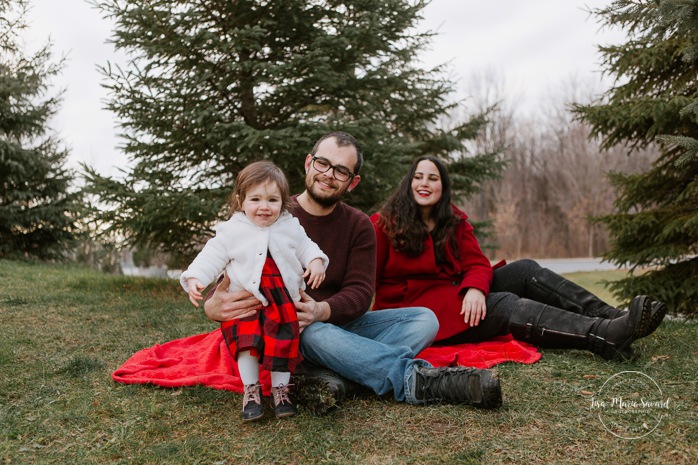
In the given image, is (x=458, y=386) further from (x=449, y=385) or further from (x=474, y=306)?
(x=474, y=306)

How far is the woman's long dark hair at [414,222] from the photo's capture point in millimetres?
3473

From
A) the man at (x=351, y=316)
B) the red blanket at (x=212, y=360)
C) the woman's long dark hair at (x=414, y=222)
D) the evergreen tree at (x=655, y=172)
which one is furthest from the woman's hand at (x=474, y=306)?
the evergreen tree at (x=655, y=172)

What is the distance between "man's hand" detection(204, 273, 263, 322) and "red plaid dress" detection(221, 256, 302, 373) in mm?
27

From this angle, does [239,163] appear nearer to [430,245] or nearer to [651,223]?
[430,245]

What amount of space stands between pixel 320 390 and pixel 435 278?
1411 mm

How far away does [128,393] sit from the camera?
2748 mm

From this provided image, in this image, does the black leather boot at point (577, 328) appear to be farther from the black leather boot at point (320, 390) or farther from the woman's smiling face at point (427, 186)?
the black leather boot at point (320, 390)

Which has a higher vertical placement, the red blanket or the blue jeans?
the blue jeans

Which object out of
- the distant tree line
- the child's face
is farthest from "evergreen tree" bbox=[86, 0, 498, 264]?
the child's face

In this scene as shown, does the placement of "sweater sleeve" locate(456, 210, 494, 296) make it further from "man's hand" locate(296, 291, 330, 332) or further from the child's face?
the child's face

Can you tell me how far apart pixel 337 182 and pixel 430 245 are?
3.19ft

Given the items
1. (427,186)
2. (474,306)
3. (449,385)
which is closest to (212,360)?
(449,385)

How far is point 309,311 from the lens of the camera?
2.57m

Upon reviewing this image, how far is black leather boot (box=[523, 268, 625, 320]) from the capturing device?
3.37 meters
